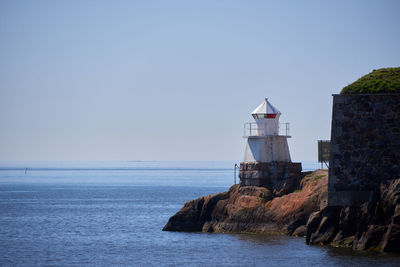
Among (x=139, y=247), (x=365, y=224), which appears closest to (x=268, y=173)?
(x=139, y=247)

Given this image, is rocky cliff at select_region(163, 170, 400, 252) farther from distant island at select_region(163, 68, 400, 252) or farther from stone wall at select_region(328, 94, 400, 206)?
stone wall at select_region(328, 94, 400, 206)

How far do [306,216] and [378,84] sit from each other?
8598 millimetres

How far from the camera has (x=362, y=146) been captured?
29.6m

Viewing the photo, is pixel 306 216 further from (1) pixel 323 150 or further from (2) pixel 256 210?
(1) pixel 323 150

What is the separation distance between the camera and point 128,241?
36938mm

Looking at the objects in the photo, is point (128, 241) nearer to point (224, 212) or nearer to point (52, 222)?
point (224, 212)

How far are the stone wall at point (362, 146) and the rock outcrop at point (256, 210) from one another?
243cm

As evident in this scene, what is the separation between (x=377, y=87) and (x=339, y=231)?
687cm

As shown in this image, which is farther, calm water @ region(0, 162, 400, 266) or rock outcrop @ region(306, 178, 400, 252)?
calm water @ region(0, 162, 400, 266)

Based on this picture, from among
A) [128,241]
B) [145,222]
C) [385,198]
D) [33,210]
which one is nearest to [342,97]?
[385,198]

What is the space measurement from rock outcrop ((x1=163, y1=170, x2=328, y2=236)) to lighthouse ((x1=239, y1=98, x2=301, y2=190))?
1033mm

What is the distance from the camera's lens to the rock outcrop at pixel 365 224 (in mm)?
26609

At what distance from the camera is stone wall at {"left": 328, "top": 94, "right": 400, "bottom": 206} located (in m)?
29.2

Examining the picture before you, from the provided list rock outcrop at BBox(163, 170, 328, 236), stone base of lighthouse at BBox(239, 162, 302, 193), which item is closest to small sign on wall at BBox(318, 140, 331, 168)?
rock outcrop at BBox(163, 170, 328, 236)
